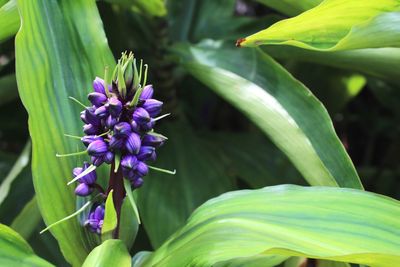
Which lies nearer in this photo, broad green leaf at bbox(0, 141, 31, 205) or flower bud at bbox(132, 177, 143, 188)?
flower bud at bbox(132, 177, 143, 188)

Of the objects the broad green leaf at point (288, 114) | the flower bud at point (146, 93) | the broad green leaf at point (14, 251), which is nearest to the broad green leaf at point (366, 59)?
the broad green leaf at point (288, 114)

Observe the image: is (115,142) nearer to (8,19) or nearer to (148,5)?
(8,19)

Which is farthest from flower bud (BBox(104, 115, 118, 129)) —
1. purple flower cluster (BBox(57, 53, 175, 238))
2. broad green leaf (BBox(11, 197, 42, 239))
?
broad green leaf (BBox(11, 197, 42, 239))

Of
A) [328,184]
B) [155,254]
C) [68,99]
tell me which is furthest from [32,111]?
[328,184]

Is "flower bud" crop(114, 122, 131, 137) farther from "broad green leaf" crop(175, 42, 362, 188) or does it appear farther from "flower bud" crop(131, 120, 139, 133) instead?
"broad green leaf" crop(175, 42, 362, 188)

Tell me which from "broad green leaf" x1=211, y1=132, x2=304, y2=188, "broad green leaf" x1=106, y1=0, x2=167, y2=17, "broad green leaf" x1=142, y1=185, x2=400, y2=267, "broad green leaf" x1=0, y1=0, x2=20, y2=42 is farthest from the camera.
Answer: "broad green leaf" x1=211, y1=132, x2=304, y2=188

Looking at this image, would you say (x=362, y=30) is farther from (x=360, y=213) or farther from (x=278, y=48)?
(x=278, y=48)
